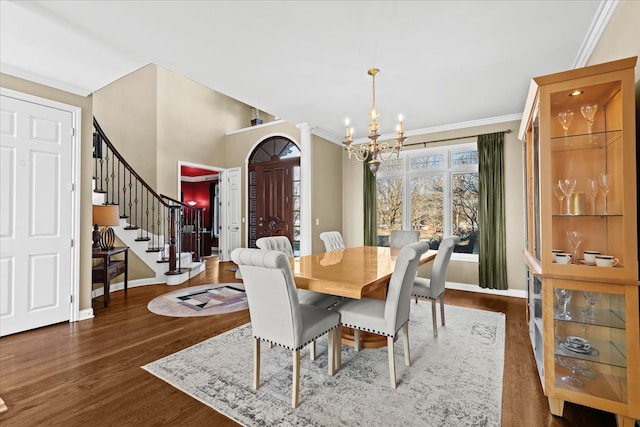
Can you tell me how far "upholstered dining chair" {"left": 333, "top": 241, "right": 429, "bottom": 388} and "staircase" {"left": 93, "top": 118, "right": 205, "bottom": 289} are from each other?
4.01 m

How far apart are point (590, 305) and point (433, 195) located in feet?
11.5

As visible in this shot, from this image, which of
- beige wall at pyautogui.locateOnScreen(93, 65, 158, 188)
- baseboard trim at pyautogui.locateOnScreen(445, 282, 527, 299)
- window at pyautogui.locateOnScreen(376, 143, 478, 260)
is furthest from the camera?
beige wall at pyautogui.locateOnScreen(93, 65, 158, 188)

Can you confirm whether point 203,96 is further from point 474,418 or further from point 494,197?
point 474,418

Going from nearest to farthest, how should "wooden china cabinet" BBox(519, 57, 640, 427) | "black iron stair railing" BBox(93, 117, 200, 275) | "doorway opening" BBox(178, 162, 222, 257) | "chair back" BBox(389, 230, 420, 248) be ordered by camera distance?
"wooden china cabinet" BBox(519, 57, 640, 427), "chair back" BBox(389, 230, 420, 248), "black iron stair railing" BBox(93, 117, 200, 275), "doorway opening" BBox(178, 162, 222, 257)

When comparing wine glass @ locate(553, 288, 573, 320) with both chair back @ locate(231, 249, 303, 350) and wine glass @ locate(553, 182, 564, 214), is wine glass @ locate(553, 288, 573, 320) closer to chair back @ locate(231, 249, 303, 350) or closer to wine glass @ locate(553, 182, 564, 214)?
wine glass @ locate(553, 182, 564, 214)

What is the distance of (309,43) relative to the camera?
2609 mm

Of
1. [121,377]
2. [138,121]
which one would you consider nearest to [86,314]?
[121,377]

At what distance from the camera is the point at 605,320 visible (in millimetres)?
1732

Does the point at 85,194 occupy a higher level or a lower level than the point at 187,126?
lower

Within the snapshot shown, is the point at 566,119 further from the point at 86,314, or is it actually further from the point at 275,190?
the point at 275,190

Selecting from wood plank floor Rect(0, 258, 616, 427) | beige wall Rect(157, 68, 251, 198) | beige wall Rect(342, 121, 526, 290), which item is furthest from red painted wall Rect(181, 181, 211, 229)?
beige wall Rect(342, 121, 526, 290)

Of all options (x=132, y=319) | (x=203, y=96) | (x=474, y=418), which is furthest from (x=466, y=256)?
(x=203, y=96)

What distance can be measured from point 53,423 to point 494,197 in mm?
5215

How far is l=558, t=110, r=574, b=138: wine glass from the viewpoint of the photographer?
6.31 feet
